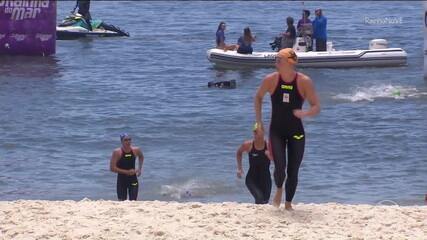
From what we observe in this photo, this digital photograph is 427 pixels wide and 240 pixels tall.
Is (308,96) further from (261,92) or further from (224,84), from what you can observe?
(224,84)

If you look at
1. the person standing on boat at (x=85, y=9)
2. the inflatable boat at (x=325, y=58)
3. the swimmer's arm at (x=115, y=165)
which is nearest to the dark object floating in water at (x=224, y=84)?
the inflatable boat at (x=325, y=58)

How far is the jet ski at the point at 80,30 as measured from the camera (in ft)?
124

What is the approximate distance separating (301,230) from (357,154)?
10.9 meters

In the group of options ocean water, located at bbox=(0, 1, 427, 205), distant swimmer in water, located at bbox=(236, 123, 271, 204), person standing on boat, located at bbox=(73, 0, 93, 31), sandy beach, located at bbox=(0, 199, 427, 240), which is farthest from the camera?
person standing on boat, located at bbox=(73, 0, 93, 31)

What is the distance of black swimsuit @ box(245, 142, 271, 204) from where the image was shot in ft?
40.0

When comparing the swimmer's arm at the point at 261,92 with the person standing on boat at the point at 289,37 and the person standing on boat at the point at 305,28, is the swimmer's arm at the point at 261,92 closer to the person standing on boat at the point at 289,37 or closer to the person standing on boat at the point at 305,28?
the person standing on boat at the point at 289,37

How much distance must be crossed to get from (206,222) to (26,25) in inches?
916

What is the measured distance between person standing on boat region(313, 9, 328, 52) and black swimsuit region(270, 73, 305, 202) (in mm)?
19268

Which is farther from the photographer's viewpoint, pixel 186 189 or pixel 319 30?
pixel 319 30

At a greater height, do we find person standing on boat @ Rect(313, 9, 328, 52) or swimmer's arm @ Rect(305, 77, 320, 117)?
swimmer's arm @ Rect(305, 77, 320, 117)

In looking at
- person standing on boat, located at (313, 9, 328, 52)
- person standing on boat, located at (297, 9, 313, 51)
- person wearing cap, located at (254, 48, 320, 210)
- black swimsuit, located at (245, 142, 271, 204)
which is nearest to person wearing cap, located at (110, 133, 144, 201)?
black swimsuit, located at (245, 142, 271, 204)

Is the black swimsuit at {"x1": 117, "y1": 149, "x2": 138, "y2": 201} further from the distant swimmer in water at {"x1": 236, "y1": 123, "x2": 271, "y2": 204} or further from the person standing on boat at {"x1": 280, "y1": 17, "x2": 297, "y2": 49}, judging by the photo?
the person standing on boat at {"x1": 280, "y1": 17, "x2": 297, "y2": 49}

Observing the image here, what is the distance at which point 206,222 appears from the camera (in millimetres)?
9484

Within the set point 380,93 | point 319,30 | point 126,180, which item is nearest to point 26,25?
point 319,30
